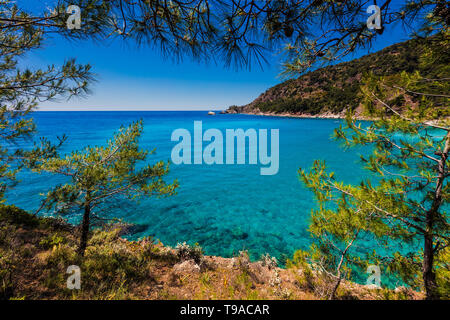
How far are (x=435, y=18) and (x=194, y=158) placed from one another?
21577mm

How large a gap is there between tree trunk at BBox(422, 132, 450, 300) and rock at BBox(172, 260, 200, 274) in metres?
4.78

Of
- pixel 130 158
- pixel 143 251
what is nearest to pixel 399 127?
pixel 130 158

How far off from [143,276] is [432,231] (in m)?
5.92

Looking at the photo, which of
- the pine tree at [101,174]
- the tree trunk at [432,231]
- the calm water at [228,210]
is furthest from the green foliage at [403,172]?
the calm water at [228,210]

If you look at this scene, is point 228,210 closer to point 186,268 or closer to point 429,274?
point 186,268

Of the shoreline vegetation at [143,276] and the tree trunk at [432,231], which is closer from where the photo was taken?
the tree trunk at [432,231]

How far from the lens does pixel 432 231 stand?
2418mm

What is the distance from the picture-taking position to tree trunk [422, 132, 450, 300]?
2398mm

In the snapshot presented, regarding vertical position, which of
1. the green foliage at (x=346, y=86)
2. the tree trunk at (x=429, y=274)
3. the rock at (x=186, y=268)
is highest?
the green foliage at (x=346, y=86)

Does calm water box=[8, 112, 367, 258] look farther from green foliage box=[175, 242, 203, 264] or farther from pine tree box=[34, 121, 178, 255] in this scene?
pine tree box=[34, 121, 178, 255]

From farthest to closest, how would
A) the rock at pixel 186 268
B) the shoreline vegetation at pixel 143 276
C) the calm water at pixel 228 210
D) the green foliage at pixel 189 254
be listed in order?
the calm water at pixel 228 210 < the green foliage at pixel 189 254 < the rock at pixel 186 268 < the shoreline vegetation at pixel 143 276

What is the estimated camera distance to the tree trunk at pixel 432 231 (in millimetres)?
2398

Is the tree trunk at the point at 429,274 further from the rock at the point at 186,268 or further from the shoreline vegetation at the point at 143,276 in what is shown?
the rock at the point at 186,268

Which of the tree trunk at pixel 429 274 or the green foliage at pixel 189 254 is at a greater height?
the tree trunk at pixel 429 274
